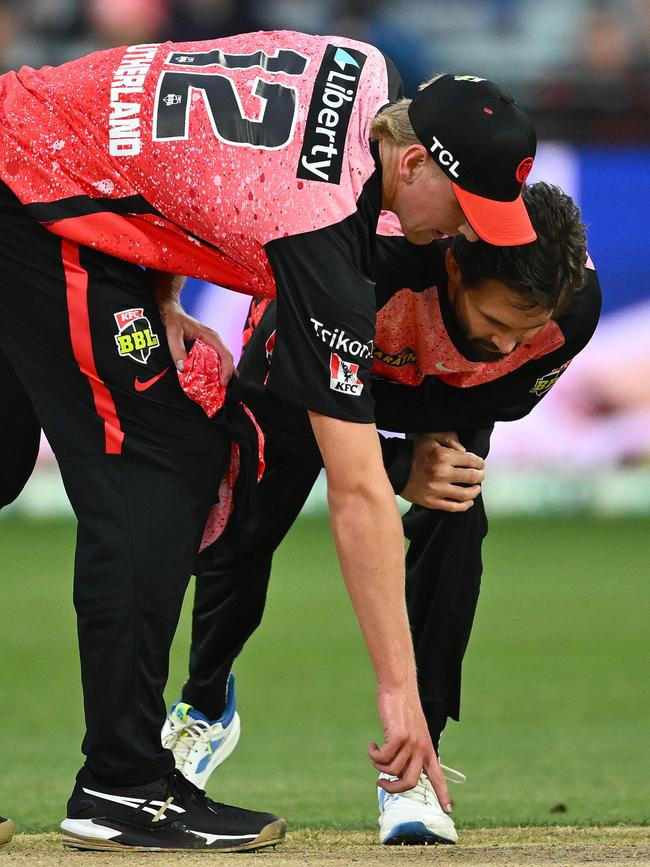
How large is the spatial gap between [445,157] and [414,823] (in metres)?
1.73

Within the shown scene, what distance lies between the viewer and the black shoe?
142 inches

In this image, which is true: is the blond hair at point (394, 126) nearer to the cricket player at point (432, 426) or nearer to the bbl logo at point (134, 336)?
the cricket player at point (432, 426)

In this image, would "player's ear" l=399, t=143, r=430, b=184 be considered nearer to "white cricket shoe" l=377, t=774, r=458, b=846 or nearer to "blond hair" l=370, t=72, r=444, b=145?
"blond hair" l=370, t=72, r=444, b=145

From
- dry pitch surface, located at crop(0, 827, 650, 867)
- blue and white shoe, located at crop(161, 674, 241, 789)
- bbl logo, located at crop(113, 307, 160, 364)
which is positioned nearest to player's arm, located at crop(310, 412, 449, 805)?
dry pitch surface, located at crop(0, 827, 650, 867)

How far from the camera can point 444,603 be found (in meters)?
4.27

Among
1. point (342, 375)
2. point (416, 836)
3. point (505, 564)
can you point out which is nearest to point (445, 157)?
point (342, 375)

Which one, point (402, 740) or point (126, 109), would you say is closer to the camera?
point (402, 740)

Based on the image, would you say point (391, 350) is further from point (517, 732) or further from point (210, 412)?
point (517, 732)

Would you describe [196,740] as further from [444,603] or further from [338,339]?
[338,339]

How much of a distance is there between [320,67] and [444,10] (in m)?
12.0

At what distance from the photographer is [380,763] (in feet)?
10.8

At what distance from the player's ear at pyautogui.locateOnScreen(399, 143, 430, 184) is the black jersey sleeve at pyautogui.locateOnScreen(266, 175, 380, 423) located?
0.13 metres

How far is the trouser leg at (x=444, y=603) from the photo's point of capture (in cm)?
428

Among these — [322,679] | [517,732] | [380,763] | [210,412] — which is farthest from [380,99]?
[322,679]
